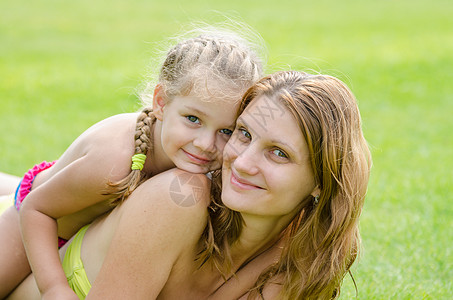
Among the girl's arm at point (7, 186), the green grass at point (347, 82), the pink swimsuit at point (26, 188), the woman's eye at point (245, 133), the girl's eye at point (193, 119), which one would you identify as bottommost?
the green grass at point (347, 82)

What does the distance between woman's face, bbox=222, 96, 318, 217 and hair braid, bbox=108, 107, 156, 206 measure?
43 centimetres

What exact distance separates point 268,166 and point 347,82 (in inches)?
358

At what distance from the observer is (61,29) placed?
16.9 metres

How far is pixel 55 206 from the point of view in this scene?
3.22 m

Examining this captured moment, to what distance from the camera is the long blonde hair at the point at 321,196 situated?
274 cm

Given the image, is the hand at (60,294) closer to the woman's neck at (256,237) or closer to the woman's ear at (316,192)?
the woman's neck at (256,237)

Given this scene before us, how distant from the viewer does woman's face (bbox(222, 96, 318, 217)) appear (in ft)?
9.00

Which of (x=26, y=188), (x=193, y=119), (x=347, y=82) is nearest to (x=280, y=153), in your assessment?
(x=193, y=119)

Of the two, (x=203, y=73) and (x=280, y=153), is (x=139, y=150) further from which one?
(x=280, y=153)

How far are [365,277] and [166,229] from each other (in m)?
1.98

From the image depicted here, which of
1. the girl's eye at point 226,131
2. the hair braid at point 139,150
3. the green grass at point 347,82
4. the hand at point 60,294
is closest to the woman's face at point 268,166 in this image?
the girl's eye at point 226,131

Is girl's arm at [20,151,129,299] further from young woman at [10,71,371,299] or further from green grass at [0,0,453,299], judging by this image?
green grass at [0,0,453,299]

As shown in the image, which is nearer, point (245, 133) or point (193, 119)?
point (245, 133)

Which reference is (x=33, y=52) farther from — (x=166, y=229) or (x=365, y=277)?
(x=166, y=229)
